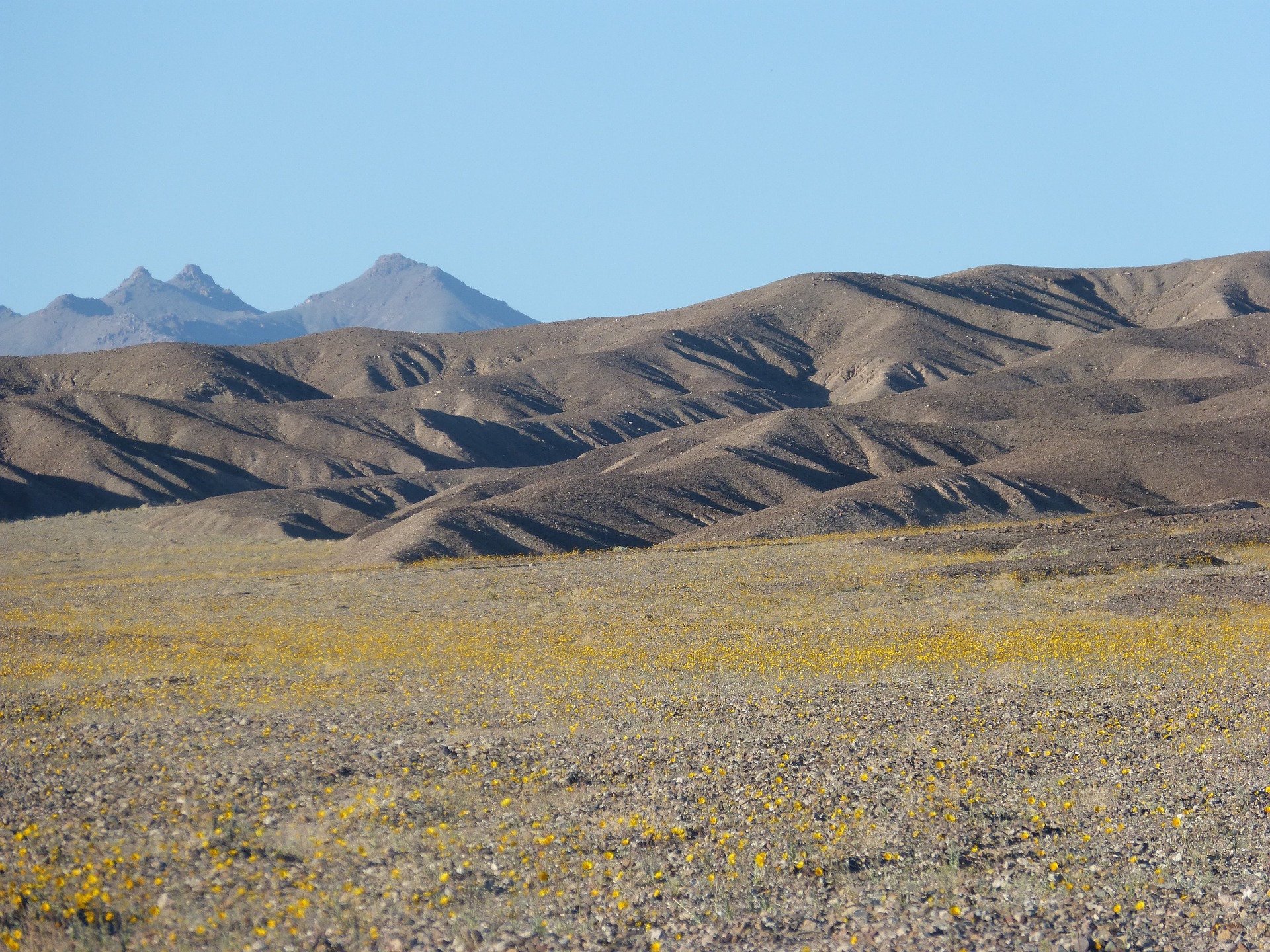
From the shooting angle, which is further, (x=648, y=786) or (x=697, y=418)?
(x=697, y=418)

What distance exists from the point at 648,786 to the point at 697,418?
9612 centimetres

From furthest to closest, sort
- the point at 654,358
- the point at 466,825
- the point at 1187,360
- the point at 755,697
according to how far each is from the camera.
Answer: the point at 654,358 < the point at 1187,360 < the point at 755,697 < the point at 466,825

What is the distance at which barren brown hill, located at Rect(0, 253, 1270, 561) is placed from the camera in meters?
58.2

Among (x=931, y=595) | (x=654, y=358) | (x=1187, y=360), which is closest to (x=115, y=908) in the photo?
(x=931, y=595)

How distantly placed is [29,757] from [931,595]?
75.4ft

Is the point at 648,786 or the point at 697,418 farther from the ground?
the point at 697,418

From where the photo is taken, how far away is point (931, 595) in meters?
30.9

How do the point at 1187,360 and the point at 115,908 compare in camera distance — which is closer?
the point at 115,908

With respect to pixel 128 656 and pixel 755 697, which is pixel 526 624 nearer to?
pixel 128 656

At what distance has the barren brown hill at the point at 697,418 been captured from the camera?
5822 cm

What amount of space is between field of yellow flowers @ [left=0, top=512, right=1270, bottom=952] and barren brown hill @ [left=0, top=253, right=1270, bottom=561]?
96.4ft

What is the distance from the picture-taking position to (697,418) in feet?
352

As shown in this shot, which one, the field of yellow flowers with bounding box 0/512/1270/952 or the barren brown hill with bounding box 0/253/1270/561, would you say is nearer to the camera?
the field of yellow flowers with bounding box 0/512/1270/952

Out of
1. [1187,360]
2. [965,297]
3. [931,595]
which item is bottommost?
[931,595]
